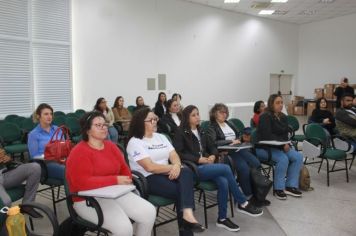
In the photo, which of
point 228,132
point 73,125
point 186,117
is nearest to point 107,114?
point 73,125

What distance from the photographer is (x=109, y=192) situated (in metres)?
2.12

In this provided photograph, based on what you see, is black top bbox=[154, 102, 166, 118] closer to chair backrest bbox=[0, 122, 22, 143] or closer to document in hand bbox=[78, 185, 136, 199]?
chair backrest bbox=[0, 122, 22, 143]

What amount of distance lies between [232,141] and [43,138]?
2101 mm

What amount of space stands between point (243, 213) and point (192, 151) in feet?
2.86

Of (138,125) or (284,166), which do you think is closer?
(138,125)

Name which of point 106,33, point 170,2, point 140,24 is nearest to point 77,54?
point 106,33

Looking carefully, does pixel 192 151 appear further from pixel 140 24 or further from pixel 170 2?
pixel 170 2

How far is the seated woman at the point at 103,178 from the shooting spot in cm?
225

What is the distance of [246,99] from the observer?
12.9m

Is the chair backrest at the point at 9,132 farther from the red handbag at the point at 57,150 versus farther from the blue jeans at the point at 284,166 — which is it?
the blue jeans at the point at 284,166

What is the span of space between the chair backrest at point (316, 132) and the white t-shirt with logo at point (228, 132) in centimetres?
152

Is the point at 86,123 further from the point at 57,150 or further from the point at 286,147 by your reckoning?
the point at 286,147

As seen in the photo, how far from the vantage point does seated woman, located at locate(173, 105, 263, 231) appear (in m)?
3.12

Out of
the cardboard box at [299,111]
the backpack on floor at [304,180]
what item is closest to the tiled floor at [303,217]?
the backpack on floor at [304,180]
